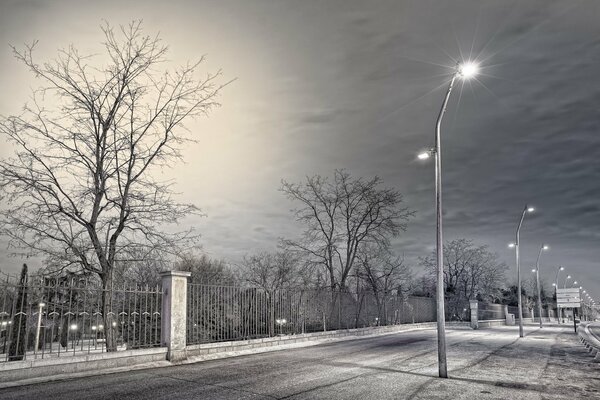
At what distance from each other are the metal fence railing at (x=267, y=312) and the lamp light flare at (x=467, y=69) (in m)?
10.8

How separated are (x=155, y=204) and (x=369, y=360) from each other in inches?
380

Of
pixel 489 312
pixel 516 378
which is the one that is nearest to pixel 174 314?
pixel 516 378

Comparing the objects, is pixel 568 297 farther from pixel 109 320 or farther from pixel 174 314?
pixel 109 320

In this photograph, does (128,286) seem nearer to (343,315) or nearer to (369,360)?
(369,360)

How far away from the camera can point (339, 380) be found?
1018 cm

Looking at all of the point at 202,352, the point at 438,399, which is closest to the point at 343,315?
the point at 202,352

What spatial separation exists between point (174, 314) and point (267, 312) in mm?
5477

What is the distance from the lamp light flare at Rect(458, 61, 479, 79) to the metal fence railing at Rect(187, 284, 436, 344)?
10.8 meters

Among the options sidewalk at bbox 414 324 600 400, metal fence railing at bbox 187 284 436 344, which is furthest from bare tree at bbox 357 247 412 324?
sidewalk at bbox 414 324 600 400

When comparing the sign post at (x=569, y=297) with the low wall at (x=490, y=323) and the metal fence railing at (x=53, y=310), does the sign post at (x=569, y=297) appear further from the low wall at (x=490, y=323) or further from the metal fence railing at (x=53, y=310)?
the metal fence railing at (x=53, y=310)

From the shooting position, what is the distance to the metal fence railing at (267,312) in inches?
566

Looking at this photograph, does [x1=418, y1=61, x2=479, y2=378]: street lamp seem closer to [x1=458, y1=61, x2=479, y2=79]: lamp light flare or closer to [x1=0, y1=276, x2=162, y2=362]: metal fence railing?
[x1=458, y1=61, x2=479, y2=79]: lamp light flare

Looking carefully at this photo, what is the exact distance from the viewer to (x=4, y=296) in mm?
9367

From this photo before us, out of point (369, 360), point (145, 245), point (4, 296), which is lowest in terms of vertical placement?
point (369, 360)
